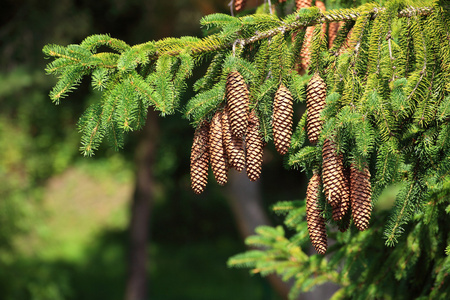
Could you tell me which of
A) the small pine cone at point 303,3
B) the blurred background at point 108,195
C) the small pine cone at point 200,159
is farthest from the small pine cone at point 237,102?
the blurred background at point 108,195

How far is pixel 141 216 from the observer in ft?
30.0

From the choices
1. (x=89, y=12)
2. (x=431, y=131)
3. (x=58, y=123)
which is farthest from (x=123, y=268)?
(x=431, y=131)

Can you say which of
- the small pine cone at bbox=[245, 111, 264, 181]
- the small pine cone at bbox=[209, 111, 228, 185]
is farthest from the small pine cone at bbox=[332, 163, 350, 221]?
the small pine cone at bbox=[209, 111, 228, 185]

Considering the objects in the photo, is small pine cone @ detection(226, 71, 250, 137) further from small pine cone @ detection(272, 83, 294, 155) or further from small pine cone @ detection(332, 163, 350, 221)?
small pine cone @ detection(332, 163, 350, 221)

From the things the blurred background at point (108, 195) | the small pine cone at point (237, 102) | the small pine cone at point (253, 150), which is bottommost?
the small pine cone at point (253, 150)

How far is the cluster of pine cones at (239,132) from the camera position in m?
1.70

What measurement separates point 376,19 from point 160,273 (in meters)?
10.5

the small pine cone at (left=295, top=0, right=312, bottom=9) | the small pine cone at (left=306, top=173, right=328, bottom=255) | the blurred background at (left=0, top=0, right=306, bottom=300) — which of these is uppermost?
the blurred background at (left=0, top=0, right=306, bottom=300)

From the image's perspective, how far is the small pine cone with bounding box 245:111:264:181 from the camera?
5.62 feet

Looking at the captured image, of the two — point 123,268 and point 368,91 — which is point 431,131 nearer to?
point 368,91

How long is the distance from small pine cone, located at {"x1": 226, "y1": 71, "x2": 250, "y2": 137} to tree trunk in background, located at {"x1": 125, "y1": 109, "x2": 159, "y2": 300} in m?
7.25

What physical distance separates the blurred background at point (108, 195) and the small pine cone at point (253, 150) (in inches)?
139

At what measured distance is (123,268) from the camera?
1216cm

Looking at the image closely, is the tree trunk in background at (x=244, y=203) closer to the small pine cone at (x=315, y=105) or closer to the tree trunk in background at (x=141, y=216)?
the tree trunk in background at (x=141, y=216)
